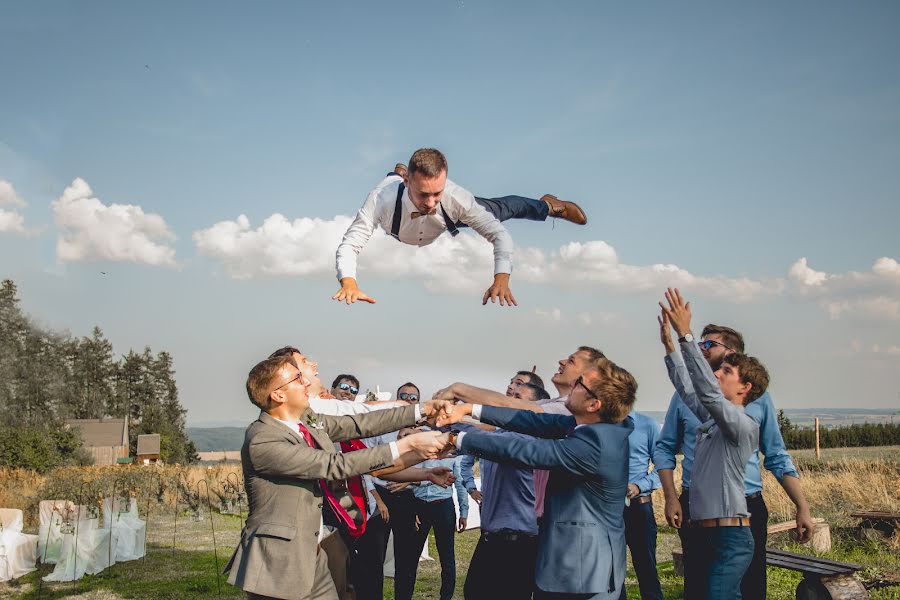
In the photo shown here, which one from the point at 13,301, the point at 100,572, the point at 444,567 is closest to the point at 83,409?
the point at 13,301

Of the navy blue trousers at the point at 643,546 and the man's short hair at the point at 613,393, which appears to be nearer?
the man's short hair at the point at 613,393

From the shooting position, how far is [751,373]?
18.3 ft

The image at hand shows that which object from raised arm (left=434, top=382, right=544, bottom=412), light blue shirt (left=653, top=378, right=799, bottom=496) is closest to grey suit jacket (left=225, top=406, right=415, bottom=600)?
raised arm (left=434, top=382, right=544, bottom=412)

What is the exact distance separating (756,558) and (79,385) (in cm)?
8393

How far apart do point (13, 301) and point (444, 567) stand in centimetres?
7204

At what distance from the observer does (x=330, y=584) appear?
194 inches

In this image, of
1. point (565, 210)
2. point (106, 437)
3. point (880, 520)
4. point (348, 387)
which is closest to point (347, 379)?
point (348, 387)

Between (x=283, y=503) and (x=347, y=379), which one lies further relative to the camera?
(x=347, y=379)

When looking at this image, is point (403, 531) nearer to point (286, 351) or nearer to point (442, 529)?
point (442, 529)

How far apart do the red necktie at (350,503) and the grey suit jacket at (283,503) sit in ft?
0.48

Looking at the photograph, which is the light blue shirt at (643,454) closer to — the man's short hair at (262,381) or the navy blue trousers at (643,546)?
the navy blue trousers at (643,546)

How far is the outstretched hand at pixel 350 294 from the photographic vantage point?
521 cm

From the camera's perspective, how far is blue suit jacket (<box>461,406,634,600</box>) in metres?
4.41

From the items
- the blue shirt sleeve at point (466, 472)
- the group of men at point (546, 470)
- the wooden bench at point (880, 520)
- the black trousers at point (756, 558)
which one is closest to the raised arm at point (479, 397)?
the group of men at point (546, 470)
